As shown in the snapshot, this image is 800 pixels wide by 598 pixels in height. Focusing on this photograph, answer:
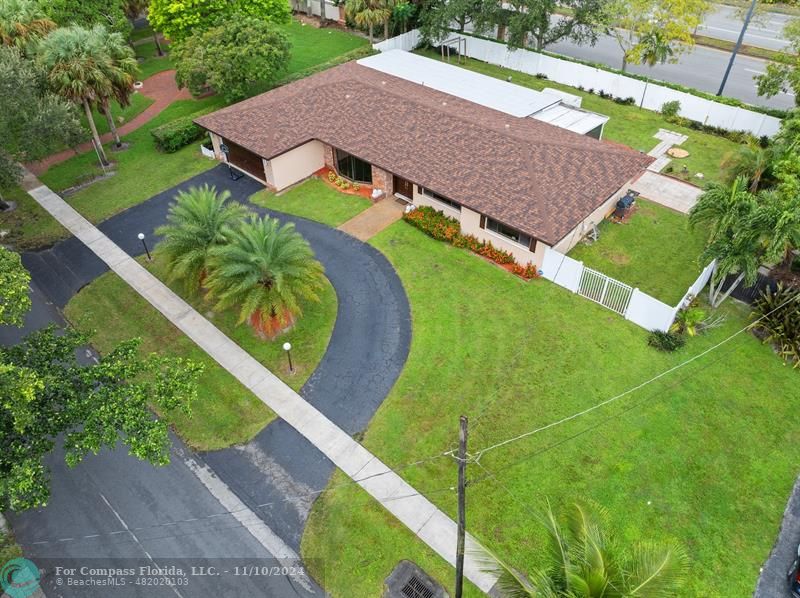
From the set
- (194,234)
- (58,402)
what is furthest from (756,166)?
(58,402)

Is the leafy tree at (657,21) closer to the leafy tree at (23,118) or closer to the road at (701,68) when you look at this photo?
the road at (701,68)

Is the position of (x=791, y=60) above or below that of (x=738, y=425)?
above

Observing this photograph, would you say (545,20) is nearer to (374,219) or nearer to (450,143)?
(450,143)

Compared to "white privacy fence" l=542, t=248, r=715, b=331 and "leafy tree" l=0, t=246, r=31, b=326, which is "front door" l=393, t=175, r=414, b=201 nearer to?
"white privacy fence" l=542, t=248, r=715, b=331

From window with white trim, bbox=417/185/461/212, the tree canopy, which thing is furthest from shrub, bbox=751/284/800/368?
the tree canopy

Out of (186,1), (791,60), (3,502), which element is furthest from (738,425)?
(186,1)

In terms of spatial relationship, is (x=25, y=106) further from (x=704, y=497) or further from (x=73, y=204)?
(x=704, y=497)
